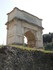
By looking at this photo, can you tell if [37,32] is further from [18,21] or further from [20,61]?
[20,61]

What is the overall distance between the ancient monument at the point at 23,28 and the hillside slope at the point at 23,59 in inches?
148

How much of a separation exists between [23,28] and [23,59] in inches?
212

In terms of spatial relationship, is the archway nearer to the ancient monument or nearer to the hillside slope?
the ancient monument

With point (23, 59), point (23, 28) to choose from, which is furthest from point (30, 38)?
point (23, 59)

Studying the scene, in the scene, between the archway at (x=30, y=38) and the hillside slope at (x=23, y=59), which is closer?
the hillside slope at (x=23, y=59)

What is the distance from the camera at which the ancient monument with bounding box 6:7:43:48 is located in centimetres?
1186

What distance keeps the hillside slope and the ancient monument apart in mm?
3759

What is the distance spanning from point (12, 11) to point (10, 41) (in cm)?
246

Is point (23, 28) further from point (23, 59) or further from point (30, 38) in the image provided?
point (23, 59)

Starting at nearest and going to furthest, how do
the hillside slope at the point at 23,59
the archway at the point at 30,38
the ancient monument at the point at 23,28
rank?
the hillside slope at the point at 23,59
the ancient monument at the point at 23,28
the archway at the point at 30,38

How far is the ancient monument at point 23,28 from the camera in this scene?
467 inches

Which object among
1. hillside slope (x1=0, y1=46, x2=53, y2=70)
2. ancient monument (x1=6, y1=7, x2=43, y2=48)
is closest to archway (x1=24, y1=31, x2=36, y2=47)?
ancient monument (x1=6, y1=7, x2=43, y2=48)

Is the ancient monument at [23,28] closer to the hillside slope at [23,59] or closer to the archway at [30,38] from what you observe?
the archway at [30,38]

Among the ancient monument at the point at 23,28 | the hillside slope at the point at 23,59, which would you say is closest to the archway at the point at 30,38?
the ancient monument at the point at 23,28
